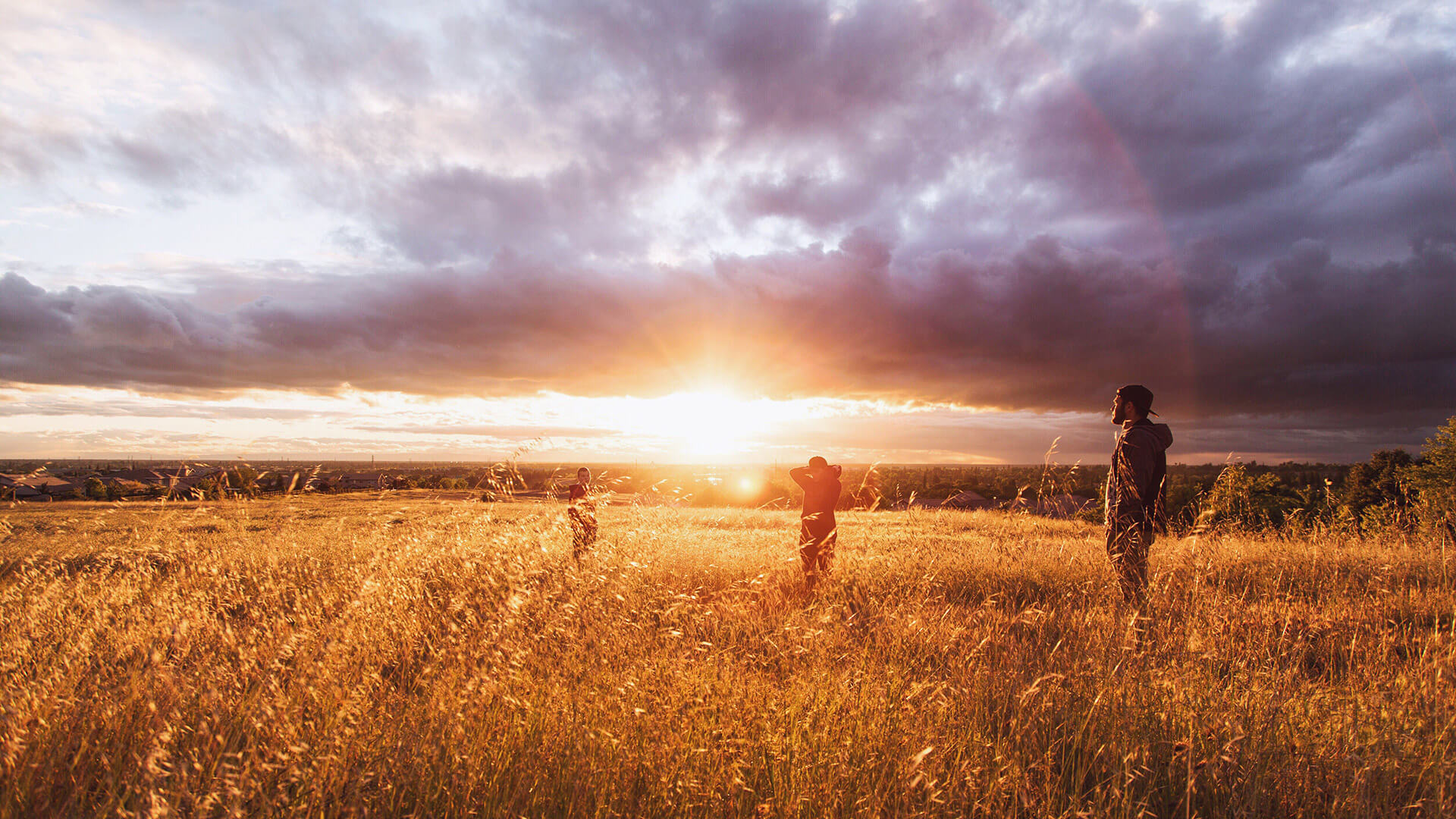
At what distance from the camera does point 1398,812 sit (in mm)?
2951

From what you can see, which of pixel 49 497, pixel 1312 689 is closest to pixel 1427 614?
pixel 1312 689

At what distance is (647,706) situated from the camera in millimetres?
3512

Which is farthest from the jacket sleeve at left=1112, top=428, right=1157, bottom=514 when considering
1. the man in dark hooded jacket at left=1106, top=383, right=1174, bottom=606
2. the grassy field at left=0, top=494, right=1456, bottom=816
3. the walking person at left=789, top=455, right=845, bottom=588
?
the walking person at left=789, top=455, right=845, bottom=588

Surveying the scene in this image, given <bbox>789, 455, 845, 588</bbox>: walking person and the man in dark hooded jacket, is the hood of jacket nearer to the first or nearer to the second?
the man in dark hooded jacket

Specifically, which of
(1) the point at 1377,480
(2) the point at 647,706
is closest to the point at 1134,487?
(2) the point at 647,706

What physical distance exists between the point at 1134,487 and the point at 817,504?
11.4 feet

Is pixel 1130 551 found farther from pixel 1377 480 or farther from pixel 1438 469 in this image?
pixel 1377 480

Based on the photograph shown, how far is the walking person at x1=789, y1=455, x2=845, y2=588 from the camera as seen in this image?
26.1 feet

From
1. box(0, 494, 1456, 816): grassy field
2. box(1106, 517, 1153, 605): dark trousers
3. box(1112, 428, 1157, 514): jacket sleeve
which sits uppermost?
box(1112, 428, 1157, 514): jacket sleeve

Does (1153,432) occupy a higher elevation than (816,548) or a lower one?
higher

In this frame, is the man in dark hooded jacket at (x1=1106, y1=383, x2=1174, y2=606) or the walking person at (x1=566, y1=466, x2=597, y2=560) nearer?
the walking person at (x1=566, y1=466, x2=597, y2=560)

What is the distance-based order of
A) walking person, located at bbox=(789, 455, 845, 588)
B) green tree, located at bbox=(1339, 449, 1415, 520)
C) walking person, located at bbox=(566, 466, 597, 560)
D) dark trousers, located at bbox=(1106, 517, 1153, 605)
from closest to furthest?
walking person, located at bbox=(566, 466, 597, 560), dark trousers, located at bbox=(1106, 517, 1153, 605), walking person, located at bbox=(789, 455, 845, 588), green tree, located at bbox=(1339, 449, 1415, 520)

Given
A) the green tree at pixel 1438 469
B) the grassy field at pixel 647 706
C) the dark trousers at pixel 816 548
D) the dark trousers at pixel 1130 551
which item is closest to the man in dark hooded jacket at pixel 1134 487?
the dark trousers at pixel 1130 551

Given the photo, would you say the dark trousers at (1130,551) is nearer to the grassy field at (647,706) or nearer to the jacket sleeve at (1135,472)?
the jacket sleeve at (1135,472)
